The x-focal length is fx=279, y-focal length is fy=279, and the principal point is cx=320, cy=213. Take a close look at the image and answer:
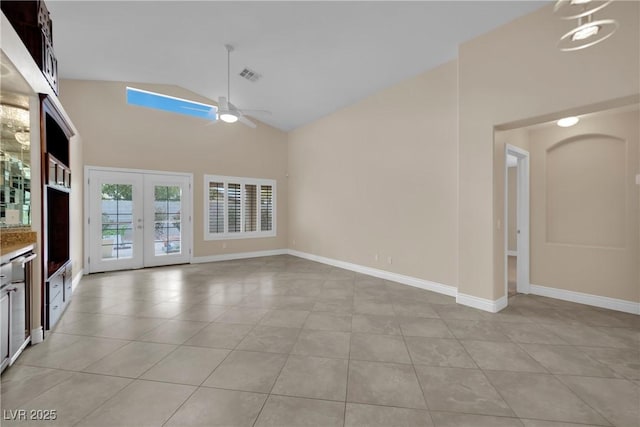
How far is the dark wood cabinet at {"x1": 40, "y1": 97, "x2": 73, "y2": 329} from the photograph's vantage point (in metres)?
2.86

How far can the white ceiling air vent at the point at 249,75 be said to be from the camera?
5.14 metres

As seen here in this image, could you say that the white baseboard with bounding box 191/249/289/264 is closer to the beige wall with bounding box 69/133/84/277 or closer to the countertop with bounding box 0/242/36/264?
the beige wall with bounding box 69/133/84/277

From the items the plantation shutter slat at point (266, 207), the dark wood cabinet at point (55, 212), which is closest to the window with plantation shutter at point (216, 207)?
the plantation shutter slat at point (266, 207)

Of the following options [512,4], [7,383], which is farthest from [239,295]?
[512,4]

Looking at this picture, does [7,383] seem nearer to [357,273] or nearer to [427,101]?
[357,273]

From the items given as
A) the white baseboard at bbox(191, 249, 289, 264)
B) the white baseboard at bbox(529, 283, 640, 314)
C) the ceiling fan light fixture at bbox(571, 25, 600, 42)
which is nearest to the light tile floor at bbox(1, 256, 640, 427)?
the white baseboard at bbox(529, 283, 640, 314)

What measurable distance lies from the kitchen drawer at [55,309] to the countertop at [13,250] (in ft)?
2.43

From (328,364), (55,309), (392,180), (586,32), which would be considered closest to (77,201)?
(55,309)

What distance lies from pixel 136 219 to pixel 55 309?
323 cm

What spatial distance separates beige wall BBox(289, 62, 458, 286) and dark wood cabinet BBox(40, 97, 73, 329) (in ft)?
15.2

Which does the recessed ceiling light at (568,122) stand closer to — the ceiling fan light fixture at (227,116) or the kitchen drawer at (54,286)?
the ceiling fan light fixture at (227,116)

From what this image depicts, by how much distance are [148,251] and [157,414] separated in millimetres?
5237

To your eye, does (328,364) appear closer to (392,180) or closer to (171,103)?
(392,180)

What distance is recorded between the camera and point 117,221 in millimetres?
5883
